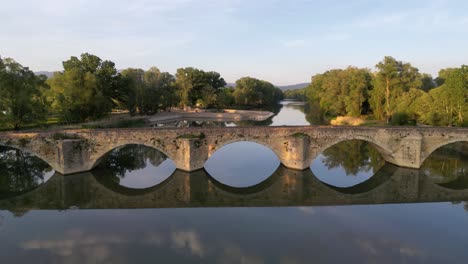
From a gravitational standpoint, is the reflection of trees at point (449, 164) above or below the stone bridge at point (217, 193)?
above

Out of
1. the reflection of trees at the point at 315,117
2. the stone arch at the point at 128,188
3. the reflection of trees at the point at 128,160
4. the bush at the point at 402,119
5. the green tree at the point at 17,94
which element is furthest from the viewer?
the reflection of trees at the point at 315,117

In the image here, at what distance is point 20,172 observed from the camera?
2361 cm

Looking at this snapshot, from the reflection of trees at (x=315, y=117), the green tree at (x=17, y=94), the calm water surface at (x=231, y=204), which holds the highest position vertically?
the green tree at (x=17, y=94)

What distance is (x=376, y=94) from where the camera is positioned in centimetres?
4412

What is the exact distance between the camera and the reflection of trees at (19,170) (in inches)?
813

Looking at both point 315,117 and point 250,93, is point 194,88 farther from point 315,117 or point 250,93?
point 315,117

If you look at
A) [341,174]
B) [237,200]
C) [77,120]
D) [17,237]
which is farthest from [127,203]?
[77,120]

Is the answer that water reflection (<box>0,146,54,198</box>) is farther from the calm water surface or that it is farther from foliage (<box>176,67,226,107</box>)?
foliage (<box>176,67,226,107</box>)

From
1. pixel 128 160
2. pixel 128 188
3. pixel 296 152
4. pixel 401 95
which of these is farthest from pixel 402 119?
pixel 128 188

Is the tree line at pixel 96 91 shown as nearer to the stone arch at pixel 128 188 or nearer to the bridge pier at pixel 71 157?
the bridge pier at pixel 71 157

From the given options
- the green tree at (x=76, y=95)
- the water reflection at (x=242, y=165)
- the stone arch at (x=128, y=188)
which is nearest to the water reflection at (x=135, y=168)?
the stone arch at (x=128, y=188)

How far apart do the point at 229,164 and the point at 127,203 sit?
1004 centimetres

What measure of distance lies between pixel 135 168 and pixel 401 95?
121 feet

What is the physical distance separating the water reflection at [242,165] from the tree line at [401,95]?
19.6 metres
